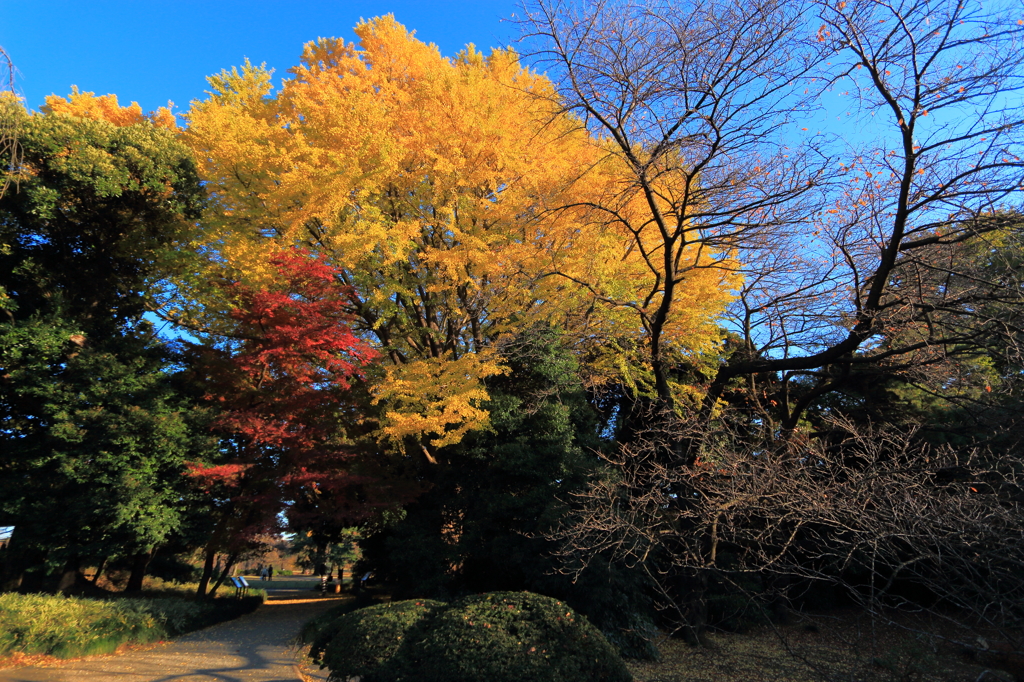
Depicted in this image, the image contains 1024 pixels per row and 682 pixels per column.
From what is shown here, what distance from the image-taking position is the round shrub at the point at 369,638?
5.08 meters

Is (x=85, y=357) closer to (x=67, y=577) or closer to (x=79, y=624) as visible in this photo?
(x=79, y=624)

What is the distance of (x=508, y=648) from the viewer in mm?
4777

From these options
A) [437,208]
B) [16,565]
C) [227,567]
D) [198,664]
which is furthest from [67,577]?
[437,208]

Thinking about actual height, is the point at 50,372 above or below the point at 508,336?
above

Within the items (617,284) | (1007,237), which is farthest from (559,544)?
(1007,237)

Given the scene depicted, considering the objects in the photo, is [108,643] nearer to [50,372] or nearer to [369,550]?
[50,372]

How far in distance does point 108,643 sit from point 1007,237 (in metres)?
12.7

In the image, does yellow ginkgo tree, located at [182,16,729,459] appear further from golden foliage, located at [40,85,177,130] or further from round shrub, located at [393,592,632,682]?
golden foliage, located at [40,85,177,130]

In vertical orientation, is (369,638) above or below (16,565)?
below

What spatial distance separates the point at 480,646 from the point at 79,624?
675 cm

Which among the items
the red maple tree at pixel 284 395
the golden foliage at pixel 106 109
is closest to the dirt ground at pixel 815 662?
the red maple tree at pixel 284 395

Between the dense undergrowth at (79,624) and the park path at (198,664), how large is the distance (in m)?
0.26

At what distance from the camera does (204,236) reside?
883 cm

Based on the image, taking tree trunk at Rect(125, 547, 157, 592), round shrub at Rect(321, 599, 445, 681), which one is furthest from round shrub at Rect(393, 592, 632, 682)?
tree trunk at Rect(125, 547, 157, 592)
